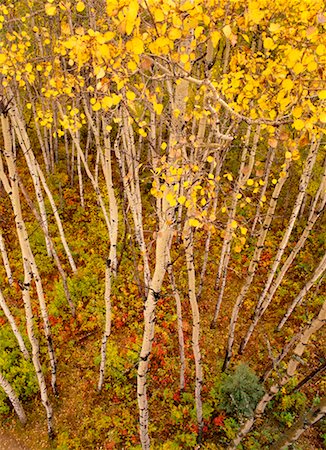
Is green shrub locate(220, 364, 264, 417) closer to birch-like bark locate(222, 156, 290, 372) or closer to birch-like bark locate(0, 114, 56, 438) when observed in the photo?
birch-like bark locate(222, 156, 290, 372)

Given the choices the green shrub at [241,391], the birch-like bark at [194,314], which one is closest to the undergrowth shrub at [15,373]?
the birch-like bark at [194,314]

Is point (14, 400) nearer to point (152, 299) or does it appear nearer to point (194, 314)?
point (194, 314)

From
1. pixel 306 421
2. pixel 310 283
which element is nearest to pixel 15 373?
pixel 306 421

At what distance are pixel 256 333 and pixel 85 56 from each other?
9.19 m

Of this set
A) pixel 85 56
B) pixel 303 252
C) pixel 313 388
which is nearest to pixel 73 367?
pixel 313 388

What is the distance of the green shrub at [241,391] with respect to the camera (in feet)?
26.0

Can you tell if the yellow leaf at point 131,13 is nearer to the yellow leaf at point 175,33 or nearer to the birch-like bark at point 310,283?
the yellow leaf at point 175,33

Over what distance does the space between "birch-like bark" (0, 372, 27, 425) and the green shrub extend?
4737 mm

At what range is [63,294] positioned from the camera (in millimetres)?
10516

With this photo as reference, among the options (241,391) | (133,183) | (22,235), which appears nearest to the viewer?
(22,235)

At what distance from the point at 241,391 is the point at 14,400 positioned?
5220mm

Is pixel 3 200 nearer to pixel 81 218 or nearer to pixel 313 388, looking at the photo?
pixel 81 218

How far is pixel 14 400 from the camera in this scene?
24.5 feet

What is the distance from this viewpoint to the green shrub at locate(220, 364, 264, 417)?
7.93m
